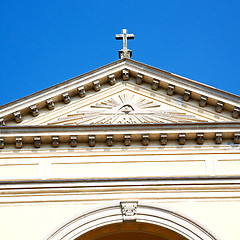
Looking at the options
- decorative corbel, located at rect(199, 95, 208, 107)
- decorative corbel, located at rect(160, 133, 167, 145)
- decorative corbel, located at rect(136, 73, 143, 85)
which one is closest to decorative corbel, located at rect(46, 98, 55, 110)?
decorative corbel, located at rect(136, 73, 143, 85)

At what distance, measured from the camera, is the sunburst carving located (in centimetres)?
2092

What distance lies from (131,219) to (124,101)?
4322 mm

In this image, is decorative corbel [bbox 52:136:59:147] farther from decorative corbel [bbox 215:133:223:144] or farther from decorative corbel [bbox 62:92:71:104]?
decorative corbel [bbox 215:133:223:144]

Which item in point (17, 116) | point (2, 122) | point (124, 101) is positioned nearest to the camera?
point (2, 122)

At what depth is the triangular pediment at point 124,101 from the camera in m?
20.9

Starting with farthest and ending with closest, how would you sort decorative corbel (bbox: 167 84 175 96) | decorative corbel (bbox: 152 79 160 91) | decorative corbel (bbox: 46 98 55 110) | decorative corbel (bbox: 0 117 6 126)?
decorative corbel (bbox: 152 79 160 91) < decorative corbel (bbox: 167 84 175 96) < decorative corbel (bbox: 46 98 55 110) < decorative corbel (bbox: 0 117 6 126)

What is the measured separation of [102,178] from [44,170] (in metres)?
1.69

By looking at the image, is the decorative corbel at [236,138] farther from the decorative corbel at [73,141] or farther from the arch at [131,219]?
the decorative corbel at [73,141]

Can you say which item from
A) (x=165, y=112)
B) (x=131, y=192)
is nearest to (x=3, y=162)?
(x=131, y=192)

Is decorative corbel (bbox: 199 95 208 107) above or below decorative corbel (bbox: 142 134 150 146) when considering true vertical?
above

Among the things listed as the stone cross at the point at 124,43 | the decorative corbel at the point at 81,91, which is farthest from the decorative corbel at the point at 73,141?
the stone cross at the point at 124,43

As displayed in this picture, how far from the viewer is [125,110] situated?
21297mm

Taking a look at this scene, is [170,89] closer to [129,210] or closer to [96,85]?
[96,85]

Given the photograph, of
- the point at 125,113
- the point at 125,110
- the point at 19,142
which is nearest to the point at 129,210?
the point at 125,113
